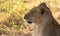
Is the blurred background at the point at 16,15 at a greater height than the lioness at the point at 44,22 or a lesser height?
lesser

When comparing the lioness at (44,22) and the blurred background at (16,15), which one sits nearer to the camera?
the lioness at (44,22)

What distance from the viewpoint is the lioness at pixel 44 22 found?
4.67 meters

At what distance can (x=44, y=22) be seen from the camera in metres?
4.70

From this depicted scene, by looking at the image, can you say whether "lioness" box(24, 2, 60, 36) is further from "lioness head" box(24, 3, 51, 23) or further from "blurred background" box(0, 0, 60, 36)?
"blurred background" box(0, 0, 60, 36)

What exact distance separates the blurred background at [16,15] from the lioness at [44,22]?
1.16 metres

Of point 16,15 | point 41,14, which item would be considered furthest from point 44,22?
point 16,15

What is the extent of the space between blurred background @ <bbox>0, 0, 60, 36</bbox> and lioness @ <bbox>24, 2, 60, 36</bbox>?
1163 millimetres

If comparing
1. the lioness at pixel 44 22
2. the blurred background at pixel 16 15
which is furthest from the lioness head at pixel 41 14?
the blurred background at pixel 16 15

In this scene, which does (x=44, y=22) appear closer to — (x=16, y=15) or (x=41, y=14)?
(x=41, y=14)

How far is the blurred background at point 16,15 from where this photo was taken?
236 inches

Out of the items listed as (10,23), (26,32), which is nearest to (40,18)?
(26,32)

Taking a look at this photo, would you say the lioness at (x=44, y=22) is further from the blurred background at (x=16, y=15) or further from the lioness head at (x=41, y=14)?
the blurred background at (x=16, y=15)

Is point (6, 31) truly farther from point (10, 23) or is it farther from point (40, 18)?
point (40, 18)

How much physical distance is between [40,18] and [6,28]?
158 centimetres
